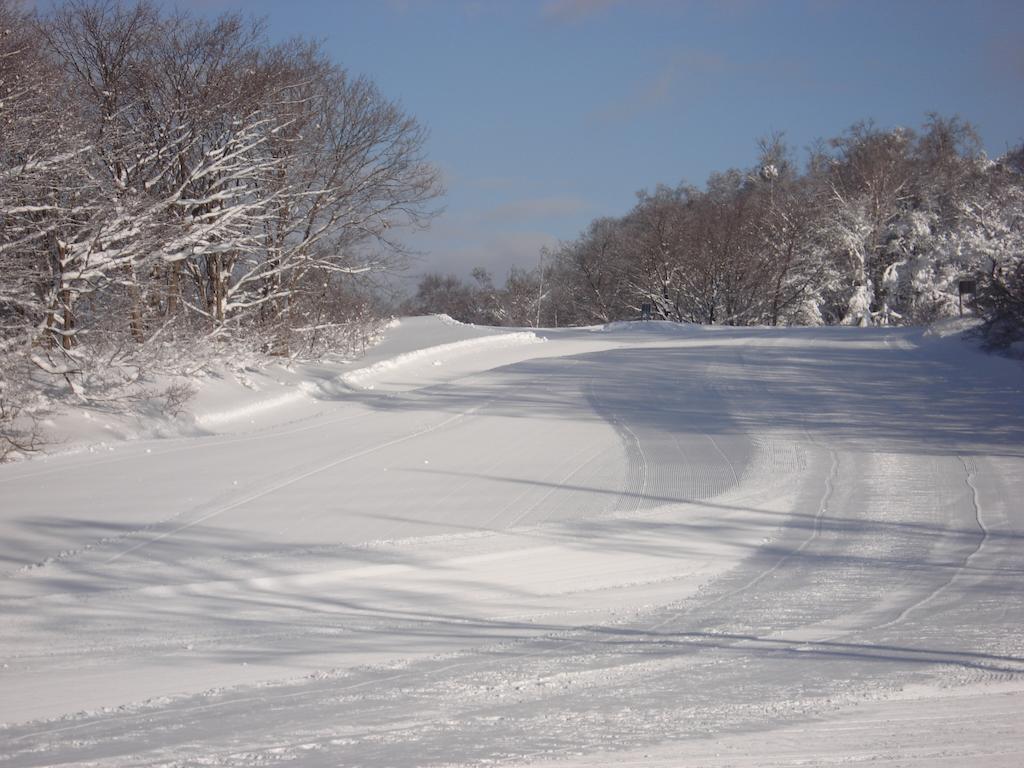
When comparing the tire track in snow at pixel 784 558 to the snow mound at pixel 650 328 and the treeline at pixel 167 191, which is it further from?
the snow mound at pixel 650 328

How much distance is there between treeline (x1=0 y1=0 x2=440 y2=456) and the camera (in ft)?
51.4

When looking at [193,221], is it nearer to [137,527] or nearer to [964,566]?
[137,527]

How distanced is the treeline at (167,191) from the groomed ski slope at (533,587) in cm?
309

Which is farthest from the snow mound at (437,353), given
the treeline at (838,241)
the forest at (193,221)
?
the treeline at (838,241)

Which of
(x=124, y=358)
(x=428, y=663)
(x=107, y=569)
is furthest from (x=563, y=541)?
(x=124, y=358)

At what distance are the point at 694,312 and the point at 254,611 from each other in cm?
4895

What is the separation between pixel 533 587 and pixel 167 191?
1694cm

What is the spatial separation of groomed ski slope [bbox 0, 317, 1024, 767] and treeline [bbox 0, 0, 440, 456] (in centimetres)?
309

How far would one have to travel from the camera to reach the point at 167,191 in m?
22.0

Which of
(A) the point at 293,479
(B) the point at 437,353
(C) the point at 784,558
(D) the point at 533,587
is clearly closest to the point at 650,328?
(B) the point at 437,353

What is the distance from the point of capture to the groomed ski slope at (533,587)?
16.3 feet

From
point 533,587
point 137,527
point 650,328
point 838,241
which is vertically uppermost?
point 838,241

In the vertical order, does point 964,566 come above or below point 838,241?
below

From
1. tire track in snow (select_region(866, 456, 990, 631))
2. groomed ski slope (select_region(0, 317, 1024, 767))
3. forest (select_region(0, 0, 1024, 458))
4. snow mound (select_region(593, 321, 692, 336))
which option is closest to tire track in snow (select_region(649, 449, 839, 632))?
groomed ski slope (select_region(0, 317, 1024, 767))
